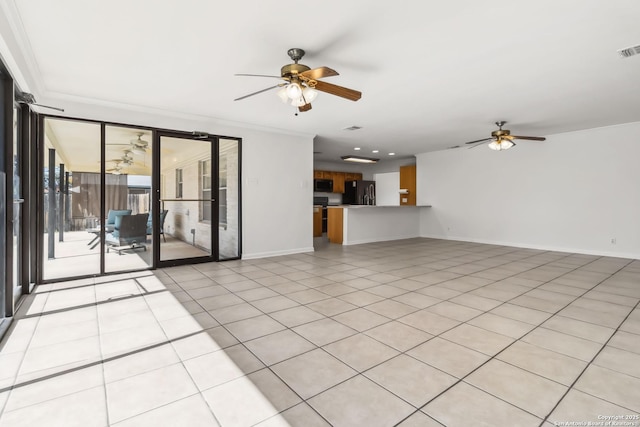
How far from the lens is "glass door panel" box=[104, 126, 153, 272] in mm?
4555

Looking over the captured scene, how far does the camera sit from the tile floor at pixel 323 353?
1.60 m

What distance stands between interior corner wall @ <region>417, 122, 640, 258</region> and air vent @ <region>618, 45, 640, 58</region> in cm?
378

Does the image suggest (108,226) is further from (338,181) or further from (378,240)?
(338,181)

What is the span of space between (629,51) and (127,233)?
6.73 m

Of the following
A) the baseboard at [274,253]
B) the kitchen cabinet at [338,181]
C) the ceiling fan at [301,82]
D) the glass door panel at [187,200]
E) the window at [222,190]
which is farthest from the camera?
the kitchen cabinet at [338,181]

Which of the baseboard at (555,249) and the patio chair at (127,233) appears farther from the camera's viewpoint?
the baseboard at (555,249)

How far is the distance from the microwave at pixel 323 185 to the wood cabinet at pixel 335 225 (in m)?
2.31

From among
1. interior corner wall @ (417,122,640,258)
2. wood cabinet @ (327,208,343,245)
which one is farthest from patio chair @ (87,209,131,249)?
interior corner wall @ (417,122,640,258)

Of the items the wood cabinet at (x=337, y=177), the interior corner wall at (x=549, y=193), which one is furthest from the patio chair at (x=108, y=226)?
the interior corner wall at (x=549, y=193)

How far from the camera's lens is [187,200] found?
530 centimetres

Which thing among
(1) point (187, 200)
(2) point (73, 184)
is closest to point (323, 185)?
(1) point (187, 200)

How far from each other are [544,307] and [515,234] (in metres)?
4.82

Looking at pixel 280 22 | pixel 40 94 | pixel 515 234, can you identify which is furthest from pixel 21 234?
pixel 515 234

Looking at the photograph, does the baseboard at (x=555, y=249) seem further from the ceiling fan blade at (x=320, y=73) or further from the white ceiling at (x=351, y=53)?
the ceiling fan blade at (x=320, y=73)
